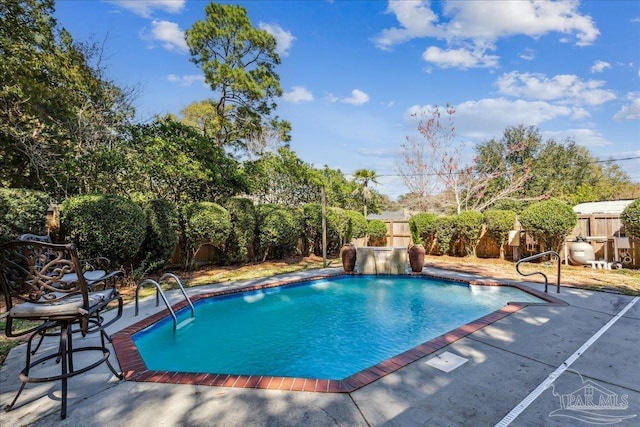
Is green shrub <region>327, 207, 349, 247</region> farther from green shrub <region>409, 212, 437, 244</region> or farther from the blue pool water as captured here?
the blue pool water

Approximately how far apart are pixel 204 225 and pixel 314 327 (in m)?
4.79

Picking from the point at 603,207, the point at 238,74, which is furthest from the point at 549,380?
the point at 603,207

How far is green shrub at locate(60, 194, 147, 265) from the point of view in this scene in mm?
6293

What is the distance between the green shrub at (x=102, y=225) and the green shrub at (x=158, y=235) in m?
0.62

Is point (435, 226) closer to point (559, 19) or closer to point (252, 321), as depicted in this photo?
point (559, 19)

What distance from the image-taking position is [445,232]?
12.5 metres

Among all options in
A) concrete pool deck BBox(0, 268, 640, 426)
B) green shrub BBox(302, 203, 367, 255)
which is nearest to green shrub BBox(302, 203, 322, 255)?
green shrub BBox(302, 203, 367, 255)

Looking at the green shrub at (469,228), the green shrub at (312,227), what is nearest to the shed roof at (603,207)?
the green shrub at (469,228)

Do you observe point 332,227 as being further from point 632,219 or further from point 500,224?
point 632,219

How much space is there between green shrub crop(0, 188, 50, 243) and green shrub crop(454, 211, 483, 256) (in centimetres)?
1246

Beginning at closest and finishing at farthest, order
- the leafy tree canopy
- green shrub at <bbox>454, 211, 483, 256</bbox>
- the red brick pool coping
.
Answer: the red brick pool coping, green shrub at <bbox>454, 211, 483, 256</bbox>, the leafy tree canopy

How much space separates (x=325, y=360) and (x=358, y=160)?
19.7 meters

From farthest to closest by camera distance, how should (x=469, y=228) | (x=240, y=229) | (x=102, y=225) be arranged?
(x=469, y=228)
(x=240, y=229)
(x=102, y=225)

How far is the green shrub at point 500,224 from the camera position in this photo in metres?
11.0
